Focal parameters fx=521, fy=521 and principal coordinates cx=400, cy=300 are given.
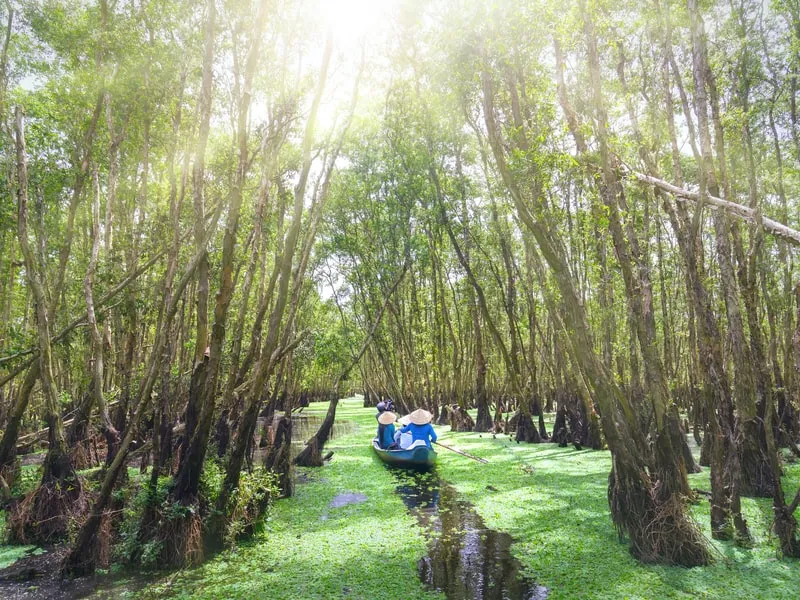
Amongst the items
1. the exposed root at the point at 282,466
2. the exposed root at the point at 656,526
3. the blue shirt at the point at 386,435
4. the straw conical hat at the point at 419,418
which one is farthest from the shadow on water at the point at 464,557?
the blue shirt at the point at 386,435

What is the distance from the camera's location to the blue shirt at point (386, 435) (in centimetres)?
1274

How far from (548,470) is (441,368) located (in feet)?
44.1

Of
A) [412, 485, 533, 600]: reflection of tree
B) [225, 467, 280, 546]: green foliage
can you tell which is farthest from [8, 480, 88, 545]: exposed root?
[412, 485, 533, 600]: reflection of tree

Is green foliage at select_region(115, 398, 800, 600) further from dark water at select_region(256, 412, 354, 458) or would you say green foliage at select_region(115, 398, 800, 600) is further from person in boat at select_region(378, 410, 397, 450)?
dark water at select_region(256, 412, 354, 458)

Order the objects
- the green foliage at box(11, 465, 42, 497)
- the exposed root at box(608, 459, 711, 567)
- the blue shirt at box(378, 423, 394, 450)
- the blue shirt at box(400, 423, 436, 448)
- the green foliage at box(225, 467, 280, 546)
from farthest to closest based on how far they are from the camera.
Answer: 1. the blue shirt at box(378, 423, 394, 450)
2. the blue shirt at box(400, 423, 436, 448)
3. the green foliage at box(11, 465, 42, 497)
4. the green foliage at box(225, 467, 280, 546)
5. the exposed root at box(608, 459, 711, 567)

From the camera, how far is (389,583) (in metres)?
4.93

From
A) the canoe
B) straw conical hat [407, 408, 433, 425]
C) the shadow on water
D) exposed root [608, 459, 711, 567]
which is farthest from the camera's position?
straw conical hat [407, 408, 433, 425]

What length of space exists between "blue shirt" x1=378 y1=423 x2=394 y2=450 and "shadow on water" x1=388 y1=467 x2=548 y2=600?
416 cm

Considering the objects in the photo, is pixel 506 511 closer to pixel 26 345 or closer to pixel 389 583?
pixel 389 583

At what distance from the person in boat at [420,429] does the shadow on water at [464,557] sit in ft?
7.91

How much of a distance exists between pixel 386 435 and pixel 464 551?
7.08 metres

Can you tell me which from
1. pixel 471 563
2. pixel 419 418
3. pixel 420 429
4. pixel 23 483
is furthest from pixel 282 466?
pixel 471 563

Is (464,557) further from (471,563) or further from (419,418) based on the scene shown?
(419,418)

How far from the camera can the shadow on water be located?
473 cm
